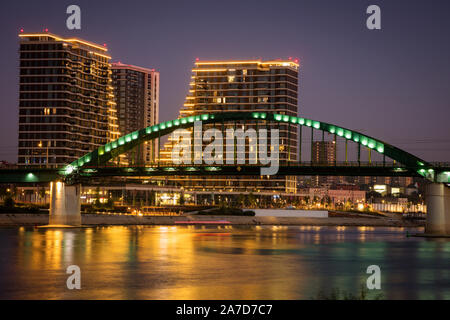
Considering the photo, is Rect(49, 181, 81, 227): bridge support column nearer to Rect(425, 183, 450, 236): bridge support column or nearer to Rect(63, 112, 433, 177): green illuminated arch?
Rect(63, 112, 433, 177): green illuminated arch

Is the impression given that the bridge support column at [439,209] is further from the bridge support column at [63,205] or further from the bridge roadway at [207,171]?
the bridge support column at [63,205]

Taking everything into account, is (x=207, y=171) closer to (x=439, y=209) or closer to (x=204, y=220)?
(x=439, y=209)

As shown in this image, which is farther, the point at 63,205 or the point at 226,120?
the point at 226,120

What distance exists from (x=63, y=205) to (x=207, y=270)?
64.3 metres

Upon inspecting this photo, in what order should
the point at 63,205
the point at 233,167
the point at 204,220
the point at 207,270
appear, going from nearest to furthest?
1. the point at 207,270
2. the point at 233,167
3. the point at 63,205
4. the point at 204,220

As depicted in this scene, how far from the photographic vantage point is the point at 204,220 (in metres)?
152

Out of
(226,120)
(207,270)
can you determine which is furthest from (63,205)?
(207,270)

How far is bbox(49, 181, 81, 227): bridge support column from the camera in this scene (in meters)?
105

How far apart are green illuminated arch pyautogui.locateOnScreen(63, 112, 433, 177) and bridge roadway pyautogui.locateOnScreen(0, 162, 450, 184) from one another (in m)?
1.74

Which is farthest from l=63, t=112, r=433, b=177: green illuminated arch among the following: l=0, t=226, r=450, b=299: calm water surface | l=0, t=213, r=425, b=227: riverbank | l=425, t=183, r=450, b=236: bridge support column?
l=0, t=226, r=450, b=299: calm water surface

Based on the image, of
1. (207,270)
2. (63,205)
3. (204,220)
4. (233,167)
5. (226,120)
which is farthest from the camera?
(204,220)
